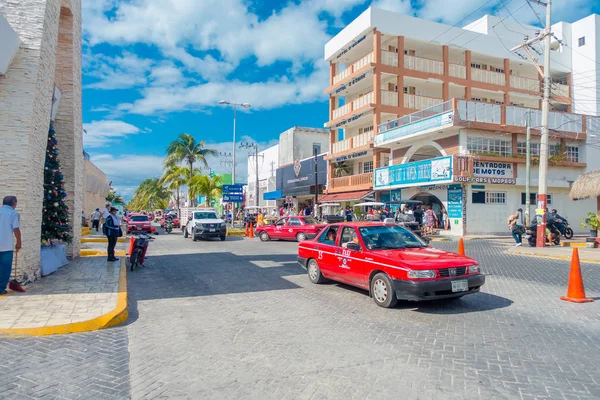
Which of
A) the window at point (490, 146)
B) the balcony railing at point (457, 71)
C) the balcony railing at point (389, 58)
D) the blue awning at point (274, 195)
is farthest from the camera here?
the blue awning at point (274, 195)

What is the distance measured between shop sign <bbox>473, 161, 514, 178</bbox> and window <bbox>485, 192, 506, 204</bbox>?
120 centimetres

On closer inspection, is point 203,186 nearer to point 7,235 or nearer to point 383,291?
point 7,235

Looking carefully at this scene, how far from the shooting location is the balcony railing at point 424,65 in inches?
1270

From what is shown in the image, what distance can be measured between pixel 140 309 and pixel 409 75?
29.2m

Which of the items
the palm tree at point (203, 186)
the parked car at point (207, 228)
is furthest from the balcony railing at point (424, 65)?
the palm tree at point (203, 186)

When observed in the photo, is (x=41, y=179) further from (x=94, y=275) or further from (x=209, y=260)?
(x=209, y=260)

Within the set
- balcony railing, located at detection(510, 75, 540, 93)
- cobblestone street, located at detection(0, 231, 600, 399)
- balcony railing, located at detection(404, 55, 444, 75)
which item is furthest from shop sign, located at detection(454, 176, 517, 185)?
cobblestone street, located at detection(0, 231, 600, 399)

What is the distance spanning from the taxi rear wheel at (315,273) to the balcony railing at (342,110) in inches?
1066

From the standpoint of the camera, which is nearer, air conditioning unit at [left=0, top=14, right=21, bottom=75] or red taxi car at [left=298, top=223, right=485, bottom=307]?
red taxi car at [left=298, top=223, right=485, bottom=307]

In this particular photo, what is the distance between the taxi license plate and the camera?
6.87 m

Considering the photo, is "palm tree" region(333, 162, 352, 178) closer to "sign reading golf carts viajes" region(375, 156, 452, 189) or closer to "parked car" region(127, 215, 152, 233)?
"sign reading golf carts viajes" region(375, 156, 452, 189)

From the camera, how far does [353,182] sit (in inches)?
1372

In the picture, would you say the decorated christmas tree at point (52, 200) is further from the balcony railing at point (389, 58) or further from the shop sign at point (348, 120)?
the shop sign at point (348, 120)

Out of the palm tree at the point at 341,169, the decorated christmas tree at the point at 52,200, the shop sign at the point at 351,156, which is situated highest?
the shop sign at the point at 351,156
